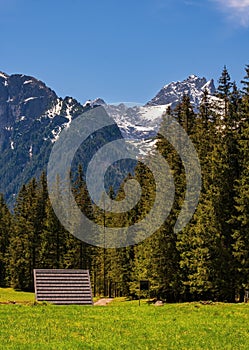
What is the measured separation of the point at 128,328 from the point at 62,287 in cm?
1935

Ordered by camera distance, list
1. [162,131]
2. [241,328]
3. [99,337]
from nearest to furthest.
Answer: [99,337], [241,328], [162,131]

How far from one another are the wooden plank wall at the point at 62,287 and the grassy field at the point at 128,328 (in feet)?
30.4

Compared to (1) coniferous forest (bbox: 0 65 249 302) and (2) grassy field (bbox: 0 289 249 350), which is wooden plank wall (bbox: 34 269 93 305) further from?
(2) grassy field (bbox: 0 289 249 350)

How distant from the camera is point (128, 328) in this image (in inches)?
906

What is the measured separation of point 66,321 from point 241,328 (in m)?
7.79

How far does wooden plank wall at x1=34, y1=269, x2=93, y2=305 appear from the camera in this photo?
40.9 meters

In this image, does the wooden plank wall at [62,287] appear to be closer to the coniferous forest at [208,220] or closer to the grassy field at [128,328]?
the coniferous forest at [208,220]

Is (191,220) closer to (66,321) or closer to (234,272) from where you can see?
(234,272)

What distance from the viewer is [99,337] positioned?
20.2 metres

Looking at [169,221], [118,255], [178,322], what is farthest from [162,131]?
[178,322]

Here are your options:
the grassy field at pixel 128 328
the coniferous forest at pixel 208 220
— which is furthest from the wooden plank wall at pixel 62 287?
the grassy field at pixel 128 328

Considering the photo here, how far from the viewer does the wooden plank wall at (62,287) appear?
4088 cm

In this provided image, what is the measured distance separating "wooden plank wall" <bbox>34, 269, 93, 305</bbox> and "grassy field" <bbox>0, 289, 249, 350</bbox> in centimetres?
926

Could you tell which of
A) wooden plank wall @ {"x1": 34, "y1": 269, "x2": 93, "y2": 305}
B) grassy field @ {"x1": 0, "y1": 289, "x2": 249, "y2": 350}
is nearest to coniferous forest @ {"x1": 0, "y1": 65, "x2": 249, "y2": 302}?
wooden plank wall @ {"x1": 34, "y1": 269, "x2": 93, "y2": 305}
